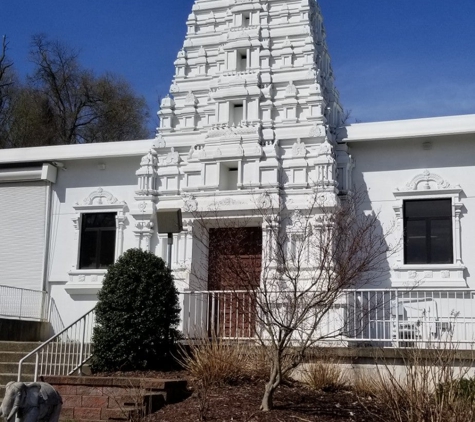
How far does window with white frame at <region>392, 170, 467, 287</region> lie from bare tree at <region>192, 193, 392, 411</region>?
57cm

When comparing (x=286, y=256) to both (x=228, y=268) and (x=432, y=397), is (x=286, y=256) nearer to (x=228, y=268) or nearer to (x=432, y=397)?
(x=228, y=268)

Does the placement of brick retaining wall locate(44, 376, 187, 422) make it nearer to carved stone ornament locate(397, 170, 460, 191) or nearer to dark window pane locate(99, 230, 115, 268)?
dark window pane locate(99, 230, 115, 268)

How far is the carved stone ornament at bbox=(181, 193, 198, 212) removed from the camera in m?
18.1

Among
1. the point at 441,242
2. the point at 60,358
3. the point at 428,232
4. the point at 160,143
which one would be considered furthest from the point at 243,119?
the point at 60,358

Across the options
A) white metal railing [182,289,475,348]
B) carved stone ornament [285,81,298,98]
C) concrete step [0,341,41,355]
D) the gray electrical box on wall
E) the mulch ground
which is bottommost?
the mulch ground

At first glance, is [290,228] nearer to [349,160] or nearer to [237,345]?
[349,160]

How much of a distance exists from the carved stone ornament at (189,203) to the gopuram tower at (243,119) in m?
0.04

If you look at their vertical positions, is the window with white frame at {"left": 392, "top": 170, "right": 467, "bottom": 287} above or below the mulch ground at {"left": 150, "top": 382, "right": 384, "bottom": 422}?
above

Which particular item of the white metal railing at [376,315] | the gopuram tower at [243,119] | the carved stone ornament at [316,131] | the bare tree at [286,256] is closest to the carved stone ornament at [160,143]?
the gopuram tower at [243,119]

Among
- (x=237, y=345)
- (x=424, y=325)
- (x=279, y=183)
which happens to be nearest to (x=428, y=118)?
(x=279, y=183)

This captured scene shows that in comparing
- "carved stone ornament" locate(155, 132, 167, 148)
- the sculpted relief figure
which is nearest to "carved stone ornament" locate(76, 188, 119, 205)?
"carved stone ornament" locate(155, 132, 167, 148)

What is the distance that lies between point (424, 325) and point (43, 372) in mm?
7108

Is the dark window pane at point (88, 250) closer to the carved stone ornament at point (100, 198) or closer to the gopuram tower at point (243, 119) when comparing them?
the carved stone ornament at point (100, 198)

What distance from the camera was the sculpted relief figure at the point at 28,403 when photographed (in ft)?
27.8
